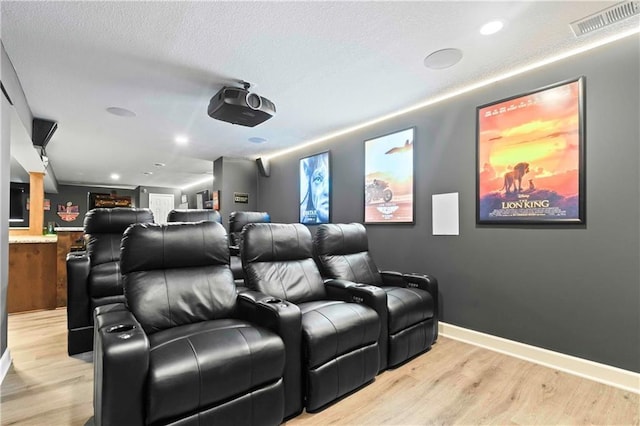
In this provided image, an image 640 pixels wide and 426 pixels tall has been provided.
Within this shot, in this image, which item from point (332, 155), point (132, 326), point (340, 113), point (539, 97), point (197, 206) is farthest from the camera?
point (197, 206)

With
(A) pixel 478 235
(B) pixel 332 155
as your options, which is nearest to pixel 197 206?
(B) pixel 332 155

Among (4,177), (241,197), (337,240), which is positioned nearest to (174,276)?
(337,240)

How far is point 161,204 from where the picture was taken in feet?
34.3

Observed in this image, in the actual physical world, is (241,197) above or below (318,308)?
above

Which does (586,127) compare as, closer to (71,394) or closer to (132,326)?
(132,326)

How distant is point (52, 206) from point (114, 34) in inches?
414

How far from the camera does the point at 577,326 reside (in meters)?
2.26

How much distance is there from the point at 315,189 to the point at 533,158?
2.88m

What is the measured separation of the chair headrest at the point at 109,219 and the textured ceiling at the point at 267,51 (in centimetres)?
115

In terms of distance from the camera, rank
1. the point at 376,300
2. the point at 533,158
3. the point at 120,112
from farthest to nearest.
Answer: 1. the point at 120,112
2. the point at 533,158
3. the point at 376,300

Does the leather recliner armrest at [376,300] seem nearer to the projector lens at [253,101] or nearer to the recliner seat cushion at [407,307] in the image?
the recliner seat cushion at [407,307]

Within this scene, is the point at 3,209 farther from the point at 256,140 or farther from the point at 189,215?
the point at 256,140

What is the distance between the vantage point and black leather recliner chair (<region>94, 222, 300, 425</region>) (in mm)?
1223

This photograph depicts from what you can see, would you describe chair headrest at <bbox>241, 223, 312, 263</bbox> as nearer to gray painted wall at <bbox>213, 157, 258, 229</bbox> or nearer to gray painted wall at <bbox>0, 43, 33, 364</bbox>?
gray painted wall at <bbox>0, 43, 33, 364</bbox>
